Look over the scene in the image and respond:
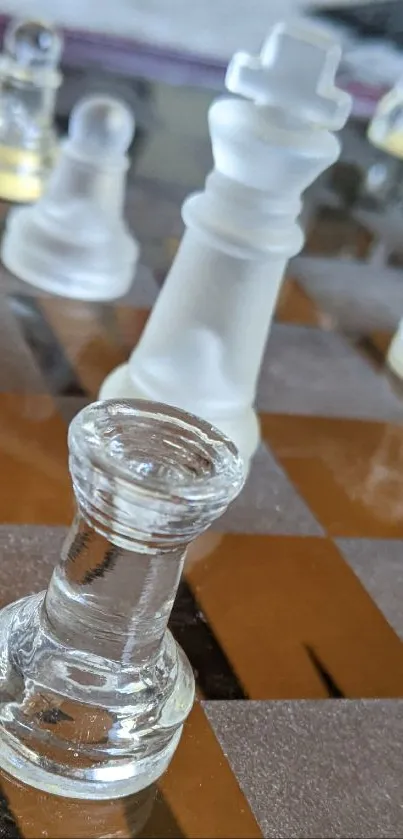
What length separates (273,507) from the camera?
0.74 m

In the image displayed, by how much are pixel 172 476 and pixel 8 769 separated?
148 mm

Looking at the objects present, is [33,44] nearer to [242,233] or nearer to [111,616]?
[242,233]

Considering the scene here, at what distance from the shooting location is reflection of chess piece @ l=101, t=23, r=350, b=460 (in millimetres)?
693

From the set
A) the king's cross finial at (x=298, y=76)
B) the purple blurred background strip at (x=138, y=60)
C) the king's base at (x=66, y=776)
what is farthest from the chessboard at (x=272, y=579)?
the purple blurred background strip at (x=138, y=60)

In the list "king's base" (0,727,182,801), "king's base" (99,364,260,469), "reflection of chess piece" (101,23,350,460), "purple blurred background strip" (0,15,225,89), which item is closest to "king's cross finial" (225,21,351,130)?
"reflection of chess piece" (101,23,350,460)

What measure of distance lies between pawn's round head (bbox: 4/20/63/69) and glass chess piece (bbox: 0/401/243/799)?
85 cm

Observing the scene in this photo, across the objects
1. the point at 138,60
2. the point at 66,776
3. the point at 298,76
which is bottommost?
the point at 138,60

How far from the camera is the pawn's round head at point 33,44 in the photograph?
119 centimetres

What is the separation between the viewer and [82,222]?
1027 millimetres

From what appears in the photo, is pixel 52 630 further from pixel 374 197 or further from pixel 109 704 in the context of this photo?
pixel 374 197

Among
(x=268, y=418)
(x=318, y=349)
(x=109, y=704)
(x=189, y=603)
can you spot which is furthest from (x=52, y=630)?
(x=318, y=349)

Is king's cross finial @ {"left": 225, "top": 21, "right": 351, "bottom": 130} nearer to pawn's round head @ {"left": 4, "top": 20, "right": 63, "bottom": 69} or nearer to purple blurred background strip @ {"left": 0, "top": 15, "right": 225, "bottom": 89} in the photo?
pawn's round head @ {"left": 4, "top": 20, "right": 63, "bottom": 69}

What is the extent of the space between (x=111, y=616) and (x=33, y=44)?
0.94 meters

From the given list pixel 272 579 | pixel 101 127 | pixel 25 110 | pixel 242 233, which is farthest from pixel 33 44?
pixel 272 579
